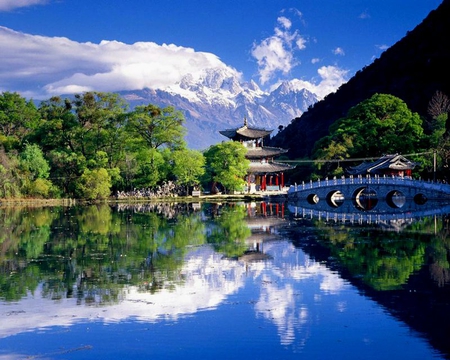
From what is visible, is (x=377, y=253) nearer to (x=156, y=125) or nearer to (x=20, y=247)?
(x=20, y=247)

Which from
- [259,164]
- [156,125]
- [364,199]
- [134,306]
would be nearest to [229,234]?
[134,306]

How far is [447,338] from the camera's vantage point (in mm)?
14359

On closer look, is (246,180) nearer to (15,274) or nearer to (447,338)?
(15,274)

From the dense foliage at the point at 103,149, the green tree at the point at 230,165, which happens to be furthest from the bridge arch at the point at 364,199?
the dense foliage at the point at 103,149

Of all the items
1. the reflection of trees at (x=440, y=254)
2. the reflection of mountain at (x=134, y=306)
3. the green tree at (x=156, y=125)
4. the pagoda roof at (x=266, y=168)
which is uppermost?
the green tree at (x=156, y=125)

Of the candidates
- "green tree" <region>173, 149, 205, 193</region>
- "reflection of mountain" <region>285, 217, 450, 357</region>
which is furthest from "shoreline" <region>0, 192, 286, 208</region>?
"reflection of mountain" <region>285, 217, 450, 357</region>

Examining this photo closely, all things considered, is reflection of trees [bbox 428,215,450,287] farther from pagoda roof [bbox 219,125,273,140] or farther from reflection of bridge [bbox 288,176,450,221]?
pagoda roof [bbox 219,125,273,140]

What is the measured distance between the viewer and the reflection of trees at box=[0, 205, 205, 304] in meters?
20.3

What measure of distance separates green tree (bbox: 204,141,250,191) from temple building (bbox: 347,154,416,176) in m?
13.3

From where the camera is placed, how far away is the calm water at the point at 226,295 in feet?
46.2

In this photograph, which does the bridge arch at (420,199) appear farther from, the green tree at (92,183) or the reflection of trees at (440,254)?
the green tree at (92,183)

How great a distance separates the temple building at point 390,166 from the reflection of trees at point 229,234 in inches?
913

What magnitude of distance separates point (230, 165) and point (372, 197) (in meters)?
16.3

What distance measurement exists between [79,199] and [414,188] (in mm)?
34324
